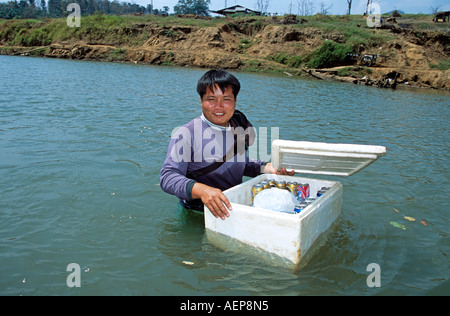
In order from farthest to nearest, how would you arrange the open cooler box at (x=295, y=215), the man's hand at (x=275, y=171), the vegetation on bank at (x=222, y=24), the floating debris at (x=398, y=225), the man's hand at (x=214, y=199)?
the vegetation on bank at (x=222, y=24) < the floating debris at (x=398, y=225) < the man's hand at (x=275, y=171) < the man's hand at (x=214, y=199) < the open cooler box at (x=295, y=215)

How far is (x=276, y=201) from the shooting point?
10.3 feet

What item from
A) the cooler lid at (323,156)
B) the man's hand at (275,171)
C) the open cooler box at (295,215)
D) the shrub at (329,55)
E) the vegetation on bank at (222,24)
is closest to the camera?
the open cooler box at (295,215)

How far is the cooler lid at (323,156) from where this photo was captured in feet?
9.98

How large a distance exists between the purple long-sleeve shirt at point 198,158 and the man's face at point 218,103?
0.11 m

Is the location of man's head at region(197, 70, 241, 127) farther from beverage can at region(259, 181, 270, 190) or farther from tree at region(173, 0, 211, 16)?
tree at region(173, 0, 211, 16)

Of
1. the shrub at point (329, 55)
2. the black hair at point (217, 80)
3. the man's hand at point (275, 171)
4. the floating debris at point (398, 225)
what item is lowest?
the floating debris at point (398, 225)

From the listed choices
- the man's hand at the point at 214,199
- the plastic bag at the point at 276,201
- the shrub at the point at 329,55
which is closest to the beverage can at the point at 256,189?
the plastic bag at the point at 276,201

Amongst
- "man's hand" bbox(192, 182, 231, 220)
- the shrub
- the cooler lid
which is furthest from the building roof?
"man's hand" bbox(192, 182, 231, 220)

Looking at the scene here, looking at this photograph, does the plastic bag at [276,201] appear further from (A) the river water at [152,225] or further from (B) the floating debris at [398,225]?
(B) the floating debris at [398,225]

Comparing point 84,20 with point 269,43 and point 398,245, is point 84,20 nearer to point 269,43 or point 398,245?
point 269,43

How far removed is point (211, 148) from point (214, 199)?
640 mm

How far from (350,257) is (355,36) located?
36.5 metres

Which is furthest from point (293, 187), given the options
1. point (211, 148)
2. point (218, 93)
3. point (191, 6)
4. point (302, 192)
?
point (191, 6)

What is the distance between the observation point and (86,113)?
32.3 feet
